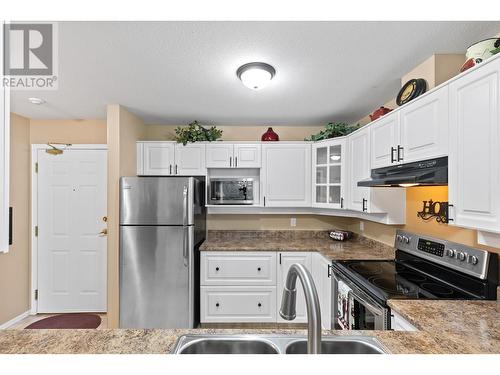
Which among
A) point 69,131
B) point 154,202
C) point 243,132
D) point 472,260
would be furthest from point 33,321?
point 472,260

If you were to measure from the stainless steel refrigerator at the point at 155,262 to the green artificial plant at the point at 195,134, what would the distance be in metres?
0.81

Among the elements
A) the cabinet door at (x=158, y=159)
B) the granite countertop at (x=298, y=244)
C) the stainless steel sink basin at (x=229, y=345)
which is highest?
the cabinet door at (x=158, y=159)

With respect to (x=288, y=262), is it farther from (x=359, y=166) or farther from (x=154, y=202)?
(x=154, y=202)

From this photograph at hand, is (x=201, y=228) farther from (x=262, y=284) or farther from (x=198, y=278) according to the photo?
(x=262, y=284)

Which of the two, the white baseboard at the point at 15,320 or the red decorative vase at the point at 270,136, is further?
the red decorative vase at the point at 270,136

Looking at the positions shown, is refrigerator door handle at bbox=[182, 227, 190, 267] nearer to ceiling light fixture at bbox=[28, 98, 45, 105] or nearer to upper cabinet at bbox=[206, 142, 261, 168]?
upper cabinet at bbox=[206, 142, 261, 168]

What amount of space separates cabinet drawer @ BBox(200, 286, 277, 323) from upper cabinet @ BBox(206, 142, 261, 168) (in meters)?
1.44

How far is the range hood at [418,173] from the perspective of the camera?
147cm

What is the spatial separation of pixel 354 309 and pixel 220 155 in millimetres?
2210

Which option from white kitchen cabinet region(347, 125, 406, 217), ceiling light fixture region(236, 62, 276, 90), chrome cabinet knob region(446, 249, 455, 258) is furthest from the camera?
white kitchen cabinet region(347, 125, 406, 217)

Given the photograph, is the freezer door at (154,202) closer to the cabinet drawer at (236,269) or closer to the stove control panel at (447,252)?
the cabinet drawer at (236,269)

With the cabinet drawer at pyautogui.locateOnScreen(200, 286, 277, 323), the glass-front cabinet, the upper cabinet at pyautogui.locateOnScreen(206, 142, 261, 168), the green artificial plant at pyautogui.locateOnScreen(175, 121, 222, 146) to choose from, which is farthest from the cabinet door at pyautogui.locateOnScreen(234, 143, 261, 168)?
the cabinet drawer at pyautogui.locateOnScreen(200, 286, 277, 323)

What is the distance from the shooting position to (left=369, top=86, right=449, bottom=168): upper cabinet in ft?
4.96

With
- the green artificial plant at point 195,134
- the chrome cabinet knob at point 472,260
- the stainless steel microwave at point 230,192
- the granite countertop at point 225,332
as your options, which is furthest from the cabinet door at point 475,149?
the green artificial plant at point 195,134
